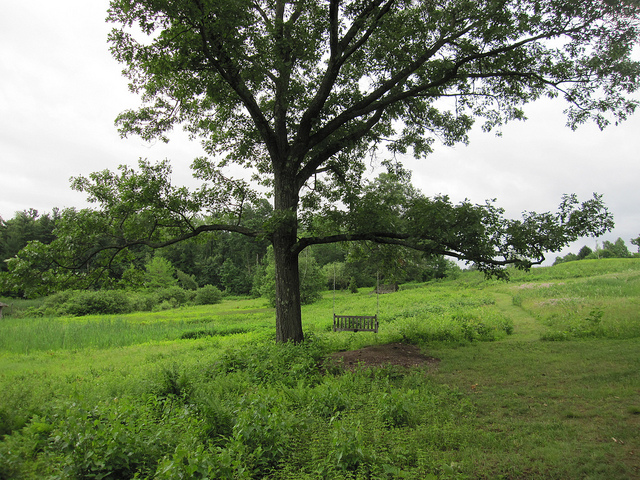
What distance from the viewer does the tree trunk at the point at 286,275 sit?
10766 millimetres

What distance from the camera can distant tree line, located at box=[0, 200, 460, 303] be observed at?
38.5 feet

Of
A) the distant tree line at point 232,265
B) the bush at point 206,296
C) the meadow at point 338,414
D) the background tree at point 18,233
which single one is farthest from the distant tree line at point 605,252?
the background tree at point 18,233

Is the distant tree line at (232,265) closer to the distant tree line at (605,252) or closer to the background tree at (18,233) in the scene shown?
the background tree at (18,233)

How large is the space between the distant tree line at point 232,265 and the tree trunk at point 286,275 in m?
2.25

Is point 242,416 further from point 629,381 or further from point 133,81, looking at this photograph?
point 133,81

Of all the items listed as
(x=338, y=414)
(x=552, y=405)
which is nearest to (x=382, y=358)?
(x=552, y=405)

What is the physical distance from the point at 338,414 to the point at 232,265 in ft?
206

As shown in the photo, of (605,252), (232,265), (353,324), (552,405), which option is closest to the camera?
(552,405)

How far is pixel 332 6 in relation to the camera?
938 centimetres

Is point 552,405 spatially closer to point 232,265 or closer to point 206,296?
point 206,296

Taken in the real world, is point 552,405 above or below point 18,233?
below

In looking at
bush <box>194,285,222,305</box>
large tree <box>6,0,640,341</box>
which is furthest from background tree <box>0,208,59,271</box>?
large tree <box>6,0,640,341</box>

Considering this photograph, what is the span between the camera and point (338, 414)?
5.18 metres

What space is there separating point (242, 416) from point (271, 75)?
933 cm
